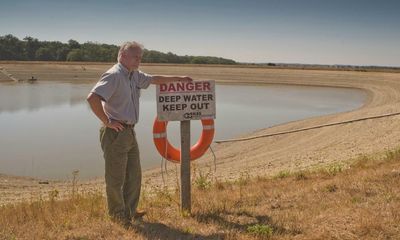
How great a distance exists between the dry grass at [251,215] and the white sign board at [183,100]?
3.03ft

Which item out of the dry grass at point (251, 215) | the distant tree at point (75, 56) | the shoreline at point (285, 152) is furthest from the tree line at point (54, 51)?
the dry grass at point (251, 215)

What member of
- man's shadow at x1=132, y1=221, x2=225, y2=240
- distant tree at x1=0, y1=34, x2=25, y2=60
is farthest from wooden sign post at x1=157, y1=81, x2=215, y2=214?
distant tree at x1=0, y1=34, x2=25, y2=60

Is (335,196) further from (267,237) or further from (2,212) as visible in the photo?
(2,212)

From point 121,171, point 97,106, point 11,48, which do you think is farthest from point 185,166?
point 11,48

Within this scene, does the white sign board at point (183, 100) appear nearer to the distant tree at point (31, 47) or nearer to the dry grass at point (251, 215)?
the dry grass at point (251, 215)

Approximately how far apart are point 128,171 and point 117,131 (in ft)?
1.59

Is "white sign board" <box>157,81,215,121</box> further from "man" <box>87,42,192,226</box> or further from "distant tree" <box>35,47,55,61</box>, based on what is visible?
"distant tree" <box>35,47,55,61</box>

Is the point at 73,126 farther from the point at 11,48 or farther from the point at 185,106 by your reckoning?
the point at 11,48

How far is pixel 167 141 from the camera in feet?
16.2

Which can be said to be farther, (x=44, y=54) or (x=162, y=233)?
(x=44, y=54)

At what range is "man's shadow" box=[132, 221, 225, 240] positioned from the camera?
3.80 metres

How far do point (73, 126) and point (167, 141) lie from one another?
12434mm

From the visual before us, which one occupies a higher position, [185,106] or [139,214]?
[185,106]

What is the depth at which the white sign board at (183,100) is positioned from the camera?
4297 millimetres
